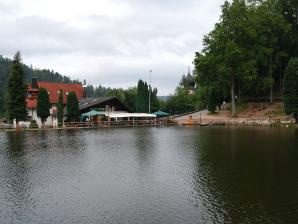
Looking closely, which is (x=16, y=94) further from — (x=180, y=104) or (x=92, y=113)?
(x=180, y=104)

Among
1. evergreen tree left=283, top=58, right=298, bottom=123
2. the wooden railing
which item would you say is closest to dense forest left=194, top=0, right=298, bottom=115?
evergreen tree left=283, top=58, right=298, bottom=123

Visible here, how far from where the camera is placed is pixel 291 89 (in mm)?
56406

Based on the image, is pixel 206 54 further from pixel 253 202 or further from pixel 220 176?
pixel 253 202

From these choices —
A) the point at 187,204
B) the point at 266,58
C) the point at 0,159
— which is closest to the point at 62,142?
the point at 0,159

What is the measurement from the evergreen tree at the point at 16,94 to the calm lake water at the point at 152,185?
27.5 m

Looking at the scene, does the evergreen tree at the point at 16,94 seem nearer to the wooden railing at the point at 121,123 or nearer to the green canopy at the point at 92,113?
the wooden railing at the point at 121,123

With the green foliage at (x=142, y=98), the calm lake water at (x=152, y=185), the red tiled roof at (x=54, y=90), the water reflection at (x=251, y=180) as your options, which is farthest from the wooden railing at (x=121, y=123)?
the water reflection at (x=251, y=180)

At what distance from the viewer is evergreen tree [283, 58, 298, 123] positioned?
55781 mm

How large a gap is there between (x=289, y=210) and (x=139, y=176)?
916 cm

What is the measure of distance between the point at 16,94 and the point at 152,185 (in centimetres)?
4579

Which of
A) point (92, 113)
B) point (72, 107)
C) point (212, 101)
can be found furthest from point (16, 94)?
point (212, 101)

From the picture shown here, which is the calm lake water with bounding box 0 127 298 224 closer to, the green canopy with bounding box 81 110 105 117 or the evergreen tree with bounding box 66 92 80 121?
the green canopy with bounding box 81 110 105 117

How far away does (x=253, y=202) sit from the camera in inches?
647

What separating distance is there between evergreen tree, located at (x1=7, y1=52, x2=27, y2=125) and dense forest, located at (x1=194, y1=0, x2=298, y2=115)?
28880 mm
